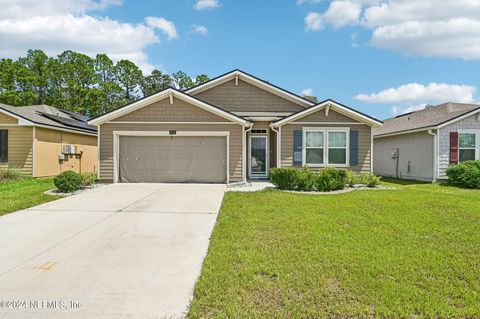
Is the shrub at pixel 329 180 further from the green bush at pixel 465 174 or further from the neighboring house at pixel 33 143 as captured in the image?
the neighboring house at pixel 33 143

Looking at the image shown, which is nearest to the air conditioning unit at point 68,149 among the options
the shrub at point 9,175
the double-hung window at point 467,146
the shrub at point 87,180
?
the shrub at point 9,175

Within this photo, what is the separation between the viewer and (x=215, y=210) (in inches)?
331

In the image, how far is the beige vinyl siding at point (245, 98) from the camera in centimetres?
1680

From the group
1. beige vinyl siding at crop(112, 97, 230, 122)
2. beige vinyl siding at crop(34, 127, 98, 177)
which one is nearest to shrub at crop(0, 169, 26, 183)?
beige vinyl siding at crop(34, 127, 98, 177)

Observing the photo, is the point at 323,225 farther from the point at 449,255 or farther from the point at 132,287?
the point at 132,287

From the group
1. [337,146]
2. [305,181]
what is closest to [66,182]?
[305,181]

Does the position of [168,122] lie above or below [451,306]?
above

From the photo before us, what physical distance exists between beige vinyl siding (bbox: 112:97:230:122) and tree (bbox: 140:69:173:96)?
29831 mm

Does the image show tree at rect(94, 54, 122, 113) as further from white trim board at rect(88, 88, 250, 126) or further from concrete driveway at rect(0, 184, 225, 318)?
concrete driveway at rect(0, 184, 225, 318)

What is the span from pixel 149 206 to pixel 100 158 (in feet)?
19.6

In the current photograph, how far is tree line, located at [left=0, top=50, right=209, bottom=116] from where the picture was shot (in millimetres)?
35375

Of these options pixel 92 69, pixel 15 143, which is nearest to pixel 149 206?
pixel 15 143

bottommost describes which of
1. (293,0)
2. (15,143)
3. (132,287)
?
(132,287)

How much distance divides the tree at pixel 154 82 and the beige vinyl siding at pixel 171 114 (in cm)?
2983
